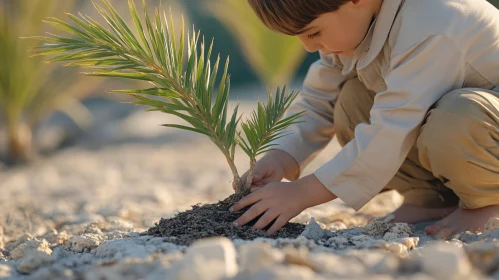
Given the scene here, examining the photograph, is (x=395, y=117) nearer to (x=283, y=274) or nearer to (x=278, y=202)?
(x=278, y=202)

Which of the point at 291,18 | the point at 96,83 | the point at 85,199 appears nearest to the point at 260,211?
the point at 291,18

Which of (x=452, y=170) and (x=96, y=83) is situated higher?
(x=96, y=83)

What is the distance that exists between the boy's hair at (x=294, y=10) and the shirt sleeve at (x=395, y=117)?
0.78 feet

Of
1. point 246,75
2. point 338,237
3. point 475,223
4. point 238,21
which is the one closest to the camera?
point 338,237

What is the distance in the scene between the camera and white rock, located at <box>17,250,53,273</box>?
1403 mm

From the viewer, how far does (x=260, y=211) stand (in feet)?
5.61

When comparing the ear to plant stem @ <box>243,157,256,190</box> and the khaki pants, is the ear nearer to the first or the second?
the khaki pants

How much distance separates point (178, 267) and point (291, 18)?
0.87m

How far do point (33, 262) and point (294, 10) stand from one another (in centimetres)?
92

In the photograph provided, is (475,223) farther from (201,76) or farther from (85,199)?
(85,199)

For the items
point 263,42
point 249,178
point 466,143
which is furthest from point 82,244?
point 263,42

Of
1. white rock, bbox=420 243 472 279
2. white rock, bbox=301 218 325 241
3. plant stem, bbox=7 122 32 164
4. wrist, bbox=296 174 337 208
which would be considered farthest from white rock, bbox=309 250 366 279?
plant stem, bbox=7 122 32 164

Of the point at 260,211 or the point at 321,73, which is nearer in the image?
the point at 260,211

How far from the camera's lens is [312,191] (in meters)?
1.81
